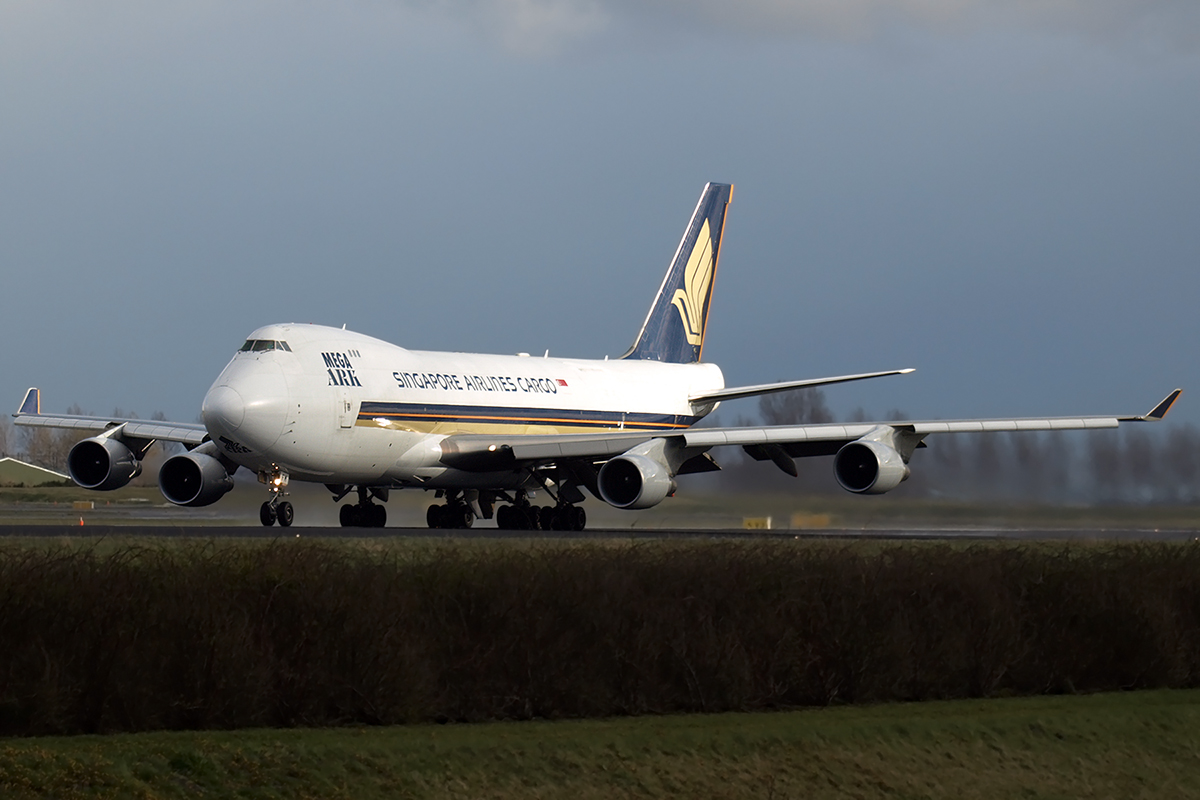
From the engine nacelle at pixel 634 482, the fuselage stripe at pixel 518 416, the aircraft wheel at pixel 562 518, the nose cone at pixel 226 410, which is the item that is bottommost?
the aircraft wheel at pixel 562 518

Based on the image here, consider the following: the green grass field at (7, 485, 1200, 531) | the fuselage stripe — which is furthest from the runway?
the fuselage stripe

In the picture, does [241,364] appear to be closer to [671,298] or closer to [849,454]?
[849,454]

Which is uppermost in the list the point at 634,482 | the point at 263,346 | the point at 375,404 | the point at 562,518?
the point at 263,346

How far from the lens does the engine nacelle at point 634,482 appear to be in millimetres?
31109

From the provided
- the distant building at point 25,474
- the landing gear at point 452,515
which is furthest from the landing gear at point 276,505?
the distant building at point 25,474

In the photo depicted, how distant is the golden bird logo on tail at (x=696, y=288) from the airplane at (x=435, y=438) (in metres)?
7.89

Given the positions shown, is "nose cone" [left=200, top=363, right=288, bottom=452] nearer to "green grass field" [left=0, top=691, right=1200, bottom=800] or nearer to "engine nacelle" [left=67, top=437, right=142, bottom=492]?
"engine nacelle" [left=67, top=437, right=142, bottom=492]

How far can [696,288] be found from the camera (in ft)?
159

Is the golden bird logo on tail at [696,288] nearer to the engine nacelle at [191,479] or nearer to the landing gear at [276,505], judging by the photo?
the engine nacelle at [191,479]

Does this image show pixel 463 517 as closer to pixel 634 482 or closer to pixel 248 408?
pixel 634 482

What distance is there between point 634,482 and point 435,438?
534cm

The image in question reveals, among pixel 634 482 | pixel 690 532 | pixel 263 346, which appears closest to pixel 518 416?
pixel 634 482

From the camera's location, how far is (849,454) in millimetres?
32125

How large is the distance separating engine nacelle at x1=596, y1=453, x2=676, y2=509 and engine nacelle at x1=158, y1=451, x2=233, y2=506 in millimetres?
8556
